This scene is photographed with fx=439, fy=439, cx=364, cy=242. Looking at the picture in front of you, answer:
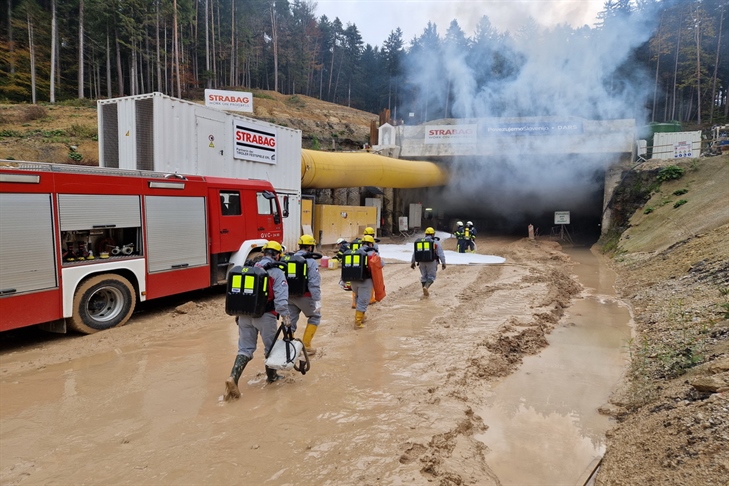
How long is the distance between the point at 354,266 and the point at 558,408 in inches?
158

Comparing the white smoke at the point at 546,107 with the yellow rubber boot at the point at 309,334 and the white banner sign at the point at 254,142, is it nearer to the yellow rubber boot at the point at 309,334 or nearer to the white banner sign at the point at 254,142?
the white banner sign at the point at 254,142

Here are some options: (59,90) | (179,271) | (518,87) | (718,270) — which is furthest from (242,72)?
(718,270)

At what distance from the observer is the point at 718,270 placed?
316 inches

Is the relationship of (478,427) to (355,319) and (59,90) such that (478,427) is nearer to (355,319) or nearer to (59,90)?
(355,319)

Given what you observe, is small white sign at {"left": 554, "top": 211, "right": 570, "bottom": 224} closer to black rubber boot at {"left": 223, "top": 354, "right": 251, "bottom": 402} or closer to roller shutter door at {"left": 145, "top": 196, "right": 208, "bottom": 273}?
roller shutter door at {"left": 145, "top": 196, "right": 208, "bottom": 273}

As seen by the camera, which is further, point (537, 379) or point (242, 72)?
point (242, 72)

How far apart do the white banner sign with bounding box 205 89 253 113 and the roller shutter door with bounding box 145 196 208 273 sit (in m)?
21.2

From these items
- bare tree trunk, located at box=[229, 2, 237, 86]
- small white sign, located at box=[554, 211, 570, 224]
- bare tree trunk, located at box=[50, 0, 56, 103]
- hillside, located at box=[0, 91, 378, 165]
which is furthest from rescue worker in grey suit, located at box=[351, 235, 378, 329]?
bare tree trunk, located at box=[229, 2, 237, 86]

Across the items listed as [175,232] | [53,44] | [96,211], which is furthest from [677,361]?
[53,44]

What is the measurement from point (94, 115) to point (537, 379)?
101 ft

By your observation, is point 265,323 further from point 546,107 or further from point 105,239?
point 546,107

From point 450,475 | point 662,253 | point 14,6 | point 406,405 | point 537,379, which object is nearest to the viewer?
point 450,475

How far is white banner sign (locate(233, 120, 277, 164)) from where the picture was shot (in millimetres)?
12492

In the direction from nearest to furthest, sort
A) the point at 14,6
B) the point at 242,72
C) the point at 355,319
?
the point at 355,319
the point at 14,6
the point at 242,72
